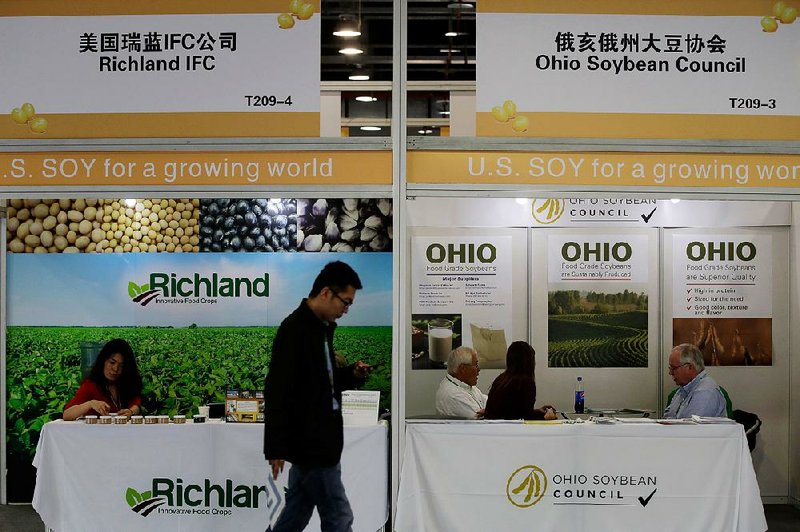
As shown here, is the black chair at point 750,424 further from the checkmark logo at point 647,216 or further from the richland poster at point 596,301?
the checkmark logo at point 647,216

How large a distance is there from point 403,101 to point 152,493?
8.78ft

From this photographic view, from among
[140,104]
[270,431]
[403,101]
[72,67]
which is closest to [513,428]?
[270,431]

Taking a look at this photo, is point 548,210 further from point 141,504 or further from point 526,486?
point 141,504

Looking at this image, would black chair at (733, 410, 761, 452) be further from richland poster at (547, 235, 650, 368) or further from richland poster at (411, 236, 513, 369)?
richland poster at (411, 236, 513, 369)

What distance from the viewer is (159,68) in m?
5.46

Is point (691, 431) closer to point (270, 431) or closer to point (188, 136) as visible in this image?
point (270, 431)

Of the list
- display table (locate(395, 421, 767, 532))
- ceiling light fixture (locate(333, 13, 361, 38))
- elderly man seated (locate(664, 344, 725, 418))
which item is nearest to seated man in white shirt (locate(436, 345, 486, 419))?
elderly man seated (locate(664, 344, 725, 418))

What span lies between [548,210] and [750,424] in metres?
2.31

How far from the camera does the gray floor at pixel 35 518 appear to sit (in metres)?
6.91

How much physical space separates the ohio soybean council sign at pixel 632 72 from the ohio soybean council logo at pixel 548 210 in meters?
2.69

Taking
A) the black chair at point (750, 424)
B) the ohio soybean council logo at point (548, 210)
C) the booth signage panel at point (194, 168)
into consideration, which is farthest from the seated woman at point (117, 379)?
the black chair at point (750, 424)

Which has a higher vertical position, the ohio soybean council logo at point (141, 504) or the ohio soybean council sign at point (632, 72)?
the ohio soybean council sign at point (632, 72)

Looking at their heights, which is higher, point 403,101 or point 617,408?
point 403,101

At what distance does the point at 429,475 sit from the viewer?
5410mm
